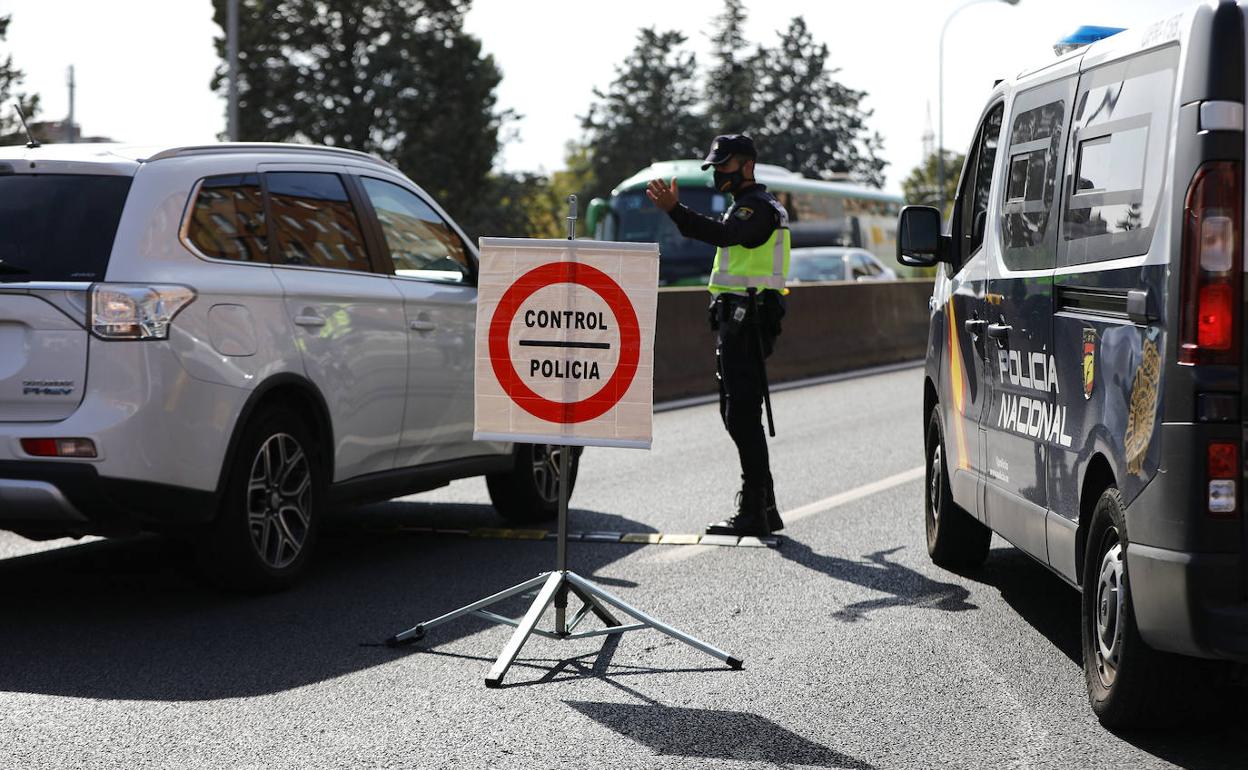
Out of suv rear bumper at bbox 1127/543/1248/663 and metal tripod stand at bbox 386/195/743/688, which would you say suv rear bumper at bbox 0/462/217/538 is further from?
Result: suv rear bumper at bbox 1127/543/1248/663

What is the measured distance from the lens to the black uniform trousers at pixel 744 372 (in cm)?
906

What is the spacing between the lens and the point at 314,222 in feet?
26.0

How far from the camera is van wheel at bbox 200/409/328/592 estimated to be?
7.13 metres

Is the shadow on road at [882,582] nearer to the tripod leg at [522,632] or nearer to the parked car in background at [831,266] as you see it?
the tripod leg at [522,632]

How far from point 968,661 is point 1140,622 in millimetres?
1409

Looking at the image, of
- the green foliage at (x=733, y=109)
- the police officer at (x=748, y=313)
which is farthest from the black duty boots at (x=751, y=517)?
the green foliage at (x=733, y=109)

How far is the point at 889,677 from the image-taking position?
5891 millimetres

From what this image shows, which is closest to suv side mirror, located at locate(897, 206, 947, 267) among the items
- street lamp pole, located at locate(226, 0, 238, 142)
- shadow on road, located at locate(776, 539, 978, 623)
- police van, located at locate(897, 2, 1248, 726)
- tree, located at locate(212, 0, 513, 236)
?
police van, located at locate(897, 2, 1248, 726)

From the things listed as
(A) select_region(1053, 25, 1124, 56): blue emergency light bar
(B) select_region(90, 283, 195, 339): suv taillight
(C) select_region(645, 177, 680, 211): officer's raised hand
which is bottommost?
(B) select_region(90, 283, 195, 339): suv taillight

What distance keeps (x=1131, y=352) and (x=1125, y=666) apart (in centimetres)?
89

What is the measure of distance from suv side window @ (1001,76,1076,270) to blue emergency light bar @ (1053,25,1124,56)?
0.18m

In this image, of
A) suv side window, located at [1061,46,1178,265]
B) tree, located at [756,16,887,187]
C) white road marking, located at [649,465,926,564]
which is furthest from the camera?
tree, located at [756,16,887,187]

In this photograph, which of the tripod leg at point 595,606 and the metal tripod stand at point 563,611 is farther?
the tripod leg at point 595,606

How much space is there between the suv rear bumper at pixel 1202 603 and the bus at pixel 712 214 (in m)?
20.2
